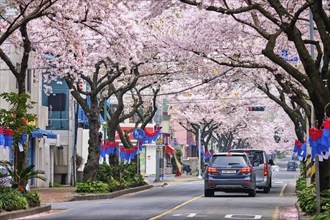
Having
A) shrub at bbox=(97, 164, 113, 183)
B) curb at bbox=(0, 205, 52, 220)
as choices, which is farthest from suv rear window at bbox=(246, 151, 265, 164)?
curb at bbox=(0, 205, 52, 220)

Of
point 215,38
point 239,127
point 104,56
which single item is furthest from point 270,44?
point 239,127

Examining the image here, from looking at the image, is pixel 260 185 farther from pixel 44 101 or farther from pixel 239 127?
pixel 239 127

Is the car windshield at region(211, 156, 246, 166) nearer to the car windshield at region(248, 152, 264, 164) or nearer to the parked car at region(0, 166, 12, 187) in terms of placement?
the car windshield at region(248, 152, 264, 164)

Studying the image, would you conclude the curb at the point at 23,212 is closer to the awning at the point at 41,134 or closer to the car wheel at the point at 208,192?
the car wheel at the point at 208,192

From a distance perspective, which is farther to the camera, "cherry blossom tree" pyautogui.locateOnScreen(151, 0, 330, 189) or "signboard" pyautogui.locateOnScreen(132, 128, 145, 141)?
"signboard" pyautogui.locateOnScreen(132, 128, 145, 141)

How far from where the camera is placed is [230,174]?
33406 millimetres

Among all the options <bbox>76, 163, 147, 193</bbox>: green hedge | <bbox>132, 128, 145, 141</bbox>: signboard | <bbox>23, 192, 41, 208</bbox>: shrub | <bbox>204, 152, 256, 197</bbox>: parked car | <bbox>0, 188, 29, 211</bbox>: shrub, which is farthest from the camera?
<bbox>132, 128, 145, 141</bbox>: signboard

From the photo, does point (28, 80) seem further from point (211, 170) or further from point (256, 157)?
point (211, 170)

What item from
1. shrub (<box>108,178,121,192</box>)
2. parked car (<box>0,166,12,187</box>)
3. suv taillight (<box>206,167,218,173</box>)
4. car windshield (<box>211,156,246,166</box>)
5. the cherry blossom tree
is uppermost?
the cherry blossom tree

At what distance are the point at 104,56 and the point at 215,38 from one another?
554 centimetres

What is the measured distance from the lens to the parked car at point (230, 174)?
3344cm

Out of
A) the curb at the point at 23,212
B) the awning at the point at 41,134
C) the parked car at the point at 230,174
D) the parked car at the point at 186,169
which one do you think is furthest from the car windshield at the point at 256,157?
the parked car at the point at 186,169

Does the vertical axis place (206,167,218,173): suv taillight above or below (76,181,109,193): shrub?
above

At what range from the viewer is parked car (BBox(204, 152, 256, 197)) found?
110ft
